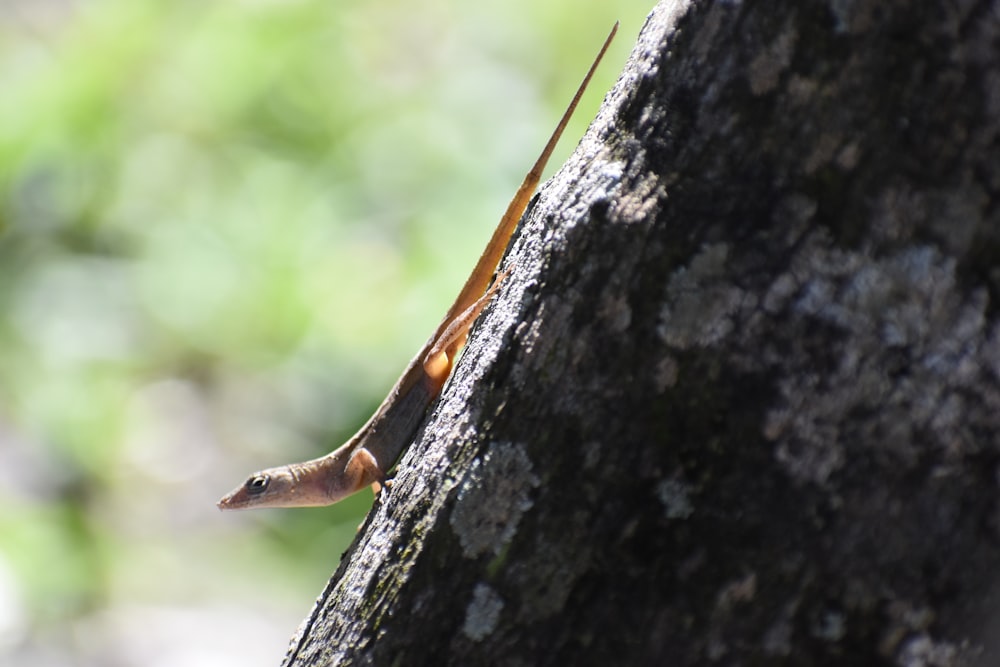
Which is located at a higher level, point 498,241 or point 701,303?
point 498,241

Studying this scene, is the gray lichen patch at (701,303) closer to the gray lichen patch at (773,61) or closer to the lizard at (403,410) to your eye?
the gray lichen patch at (773,61)

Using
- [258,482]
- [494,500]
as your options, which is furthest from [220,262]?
[494,500]

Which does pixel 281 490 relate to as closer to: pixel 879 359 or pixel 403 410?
pixel 403 410

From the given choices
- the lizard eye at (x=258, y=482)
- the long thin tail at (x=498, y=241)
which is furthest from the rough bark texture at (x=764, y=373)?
the lizard eye at (x=258, y=482)

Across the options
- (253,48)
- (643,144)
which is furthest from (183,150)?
(643,144)

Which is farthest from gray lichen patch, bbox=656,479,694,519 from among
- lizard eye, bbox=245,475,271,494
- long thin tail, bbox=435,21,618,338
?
lizard eye, bbox=245,475,271,494

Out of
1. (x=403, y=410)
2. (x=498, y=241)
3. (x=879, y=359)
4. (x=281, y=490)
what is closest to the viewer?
(x=879, y=359)
